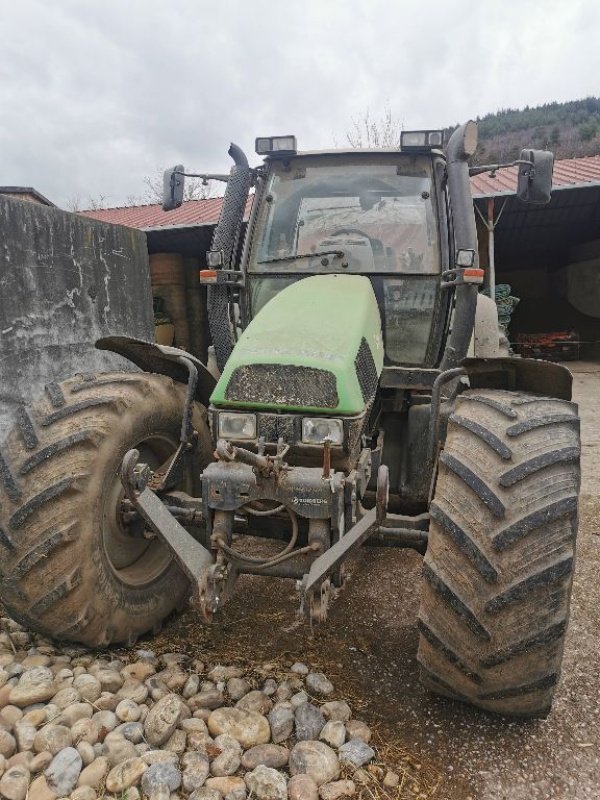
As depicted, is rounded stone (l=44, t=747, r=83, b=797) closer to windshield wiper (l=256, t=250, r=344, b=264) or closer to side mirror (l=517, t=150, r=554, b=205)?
windshield wiper (l=256, t=250, r=344, b=264)

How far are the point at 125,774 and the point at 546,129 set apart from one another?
193ft

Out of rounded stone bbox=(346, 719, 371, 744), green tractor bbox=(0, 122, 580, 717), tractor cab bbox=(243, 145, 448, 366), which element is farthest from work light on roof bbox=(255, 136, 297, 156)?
rounded stone bbox=(346, 719, 371, 744)

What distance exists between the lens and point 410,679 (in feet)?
8.72

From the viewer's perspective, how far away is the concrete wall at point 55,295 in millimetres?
4879

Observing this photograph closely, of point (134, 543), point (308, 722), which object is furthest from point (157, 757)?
point (134, 543)

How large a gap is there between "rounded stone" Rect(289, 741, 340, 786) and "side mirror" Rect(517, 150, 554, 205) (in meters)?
2.84

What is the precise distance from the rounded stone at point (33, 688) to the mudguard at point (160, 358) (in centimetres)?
140

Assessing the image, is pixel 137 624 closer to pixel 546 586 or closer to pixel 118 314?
pixel 546 586

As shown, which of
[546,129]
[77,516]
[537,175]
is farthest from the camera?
[546,129]

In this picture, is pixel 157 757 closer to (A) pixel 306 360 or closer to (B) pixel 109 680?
(B) pixel 109 680

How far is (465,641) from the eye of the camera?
2107 millimetres

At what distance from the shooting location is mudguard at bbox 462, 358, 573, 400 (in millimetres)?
2682

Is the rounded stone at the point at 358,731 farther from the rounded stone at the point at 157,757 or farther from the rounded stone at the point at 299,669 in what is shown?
the rounded stone at the point at 157,757

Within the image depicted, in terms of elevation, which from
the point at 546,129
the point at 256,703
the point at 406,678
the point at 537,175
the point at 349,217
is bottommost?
the point at 406,678
